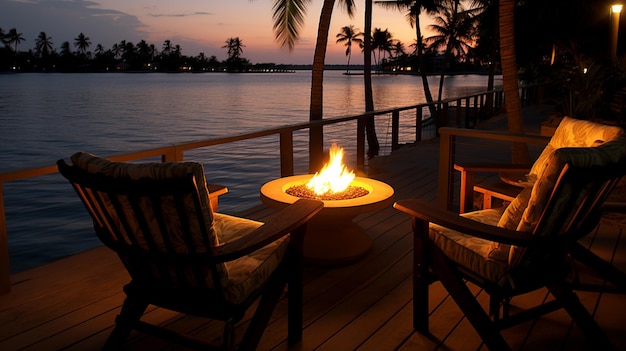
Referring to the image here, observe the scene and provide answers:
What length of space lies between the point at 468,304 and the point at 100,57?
10191 centimetres

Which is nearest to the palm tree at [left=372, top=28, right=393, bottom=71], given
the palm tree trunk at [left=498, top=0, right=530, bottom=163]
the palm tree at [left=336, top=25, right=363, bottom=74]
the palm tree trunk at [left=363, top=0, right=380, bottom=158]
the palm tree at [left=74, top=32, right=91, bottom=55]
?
the palm tree at [left=336, top=25, right=363, bottom=74]

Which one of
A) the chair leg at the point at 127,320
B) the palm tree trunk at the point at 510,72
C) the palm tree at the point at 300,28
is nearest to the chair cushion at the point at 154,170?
the chair leg at the point at 127,320

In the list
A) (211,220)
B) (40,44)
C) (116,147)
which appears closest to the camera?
(211,220)

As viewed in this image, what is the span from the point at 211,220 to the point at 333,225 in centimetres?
154

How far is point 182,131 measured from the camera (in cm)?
2433

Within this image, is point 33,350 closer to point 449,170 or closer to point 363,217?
point 363,217

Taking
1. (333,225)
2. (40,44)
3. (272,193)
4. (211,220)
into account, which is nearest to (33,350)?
(211,220)

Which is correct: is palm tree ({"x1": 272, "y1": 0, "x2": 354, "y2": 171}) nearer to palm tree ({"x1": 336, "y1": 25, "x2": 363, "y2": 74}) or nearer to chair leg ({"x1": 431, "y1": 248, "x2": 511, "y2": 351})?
chair leg ({"x1": 431, "y1": 248, "x2": 511, "y2": 351})

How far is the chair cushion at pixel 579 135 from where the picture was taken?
2.42m

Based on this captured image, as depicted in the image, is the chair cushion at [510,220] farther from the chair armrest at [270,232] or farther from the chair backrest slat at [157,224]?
the chair backrest slat at [157,224]

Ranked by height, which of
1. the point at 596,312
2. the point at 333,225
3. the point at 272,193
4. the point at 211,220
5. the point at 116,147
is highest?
the point at 211,220

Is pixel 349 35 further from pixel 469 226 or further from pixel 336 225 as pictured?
pixel 469 226

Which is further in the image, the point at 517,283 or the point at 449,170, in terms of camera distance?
the point at 449,170

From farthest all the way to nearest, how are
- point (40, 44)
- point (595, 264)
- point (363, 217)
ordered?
point (40, 44)
point (363, 217)
point (595, 264)
